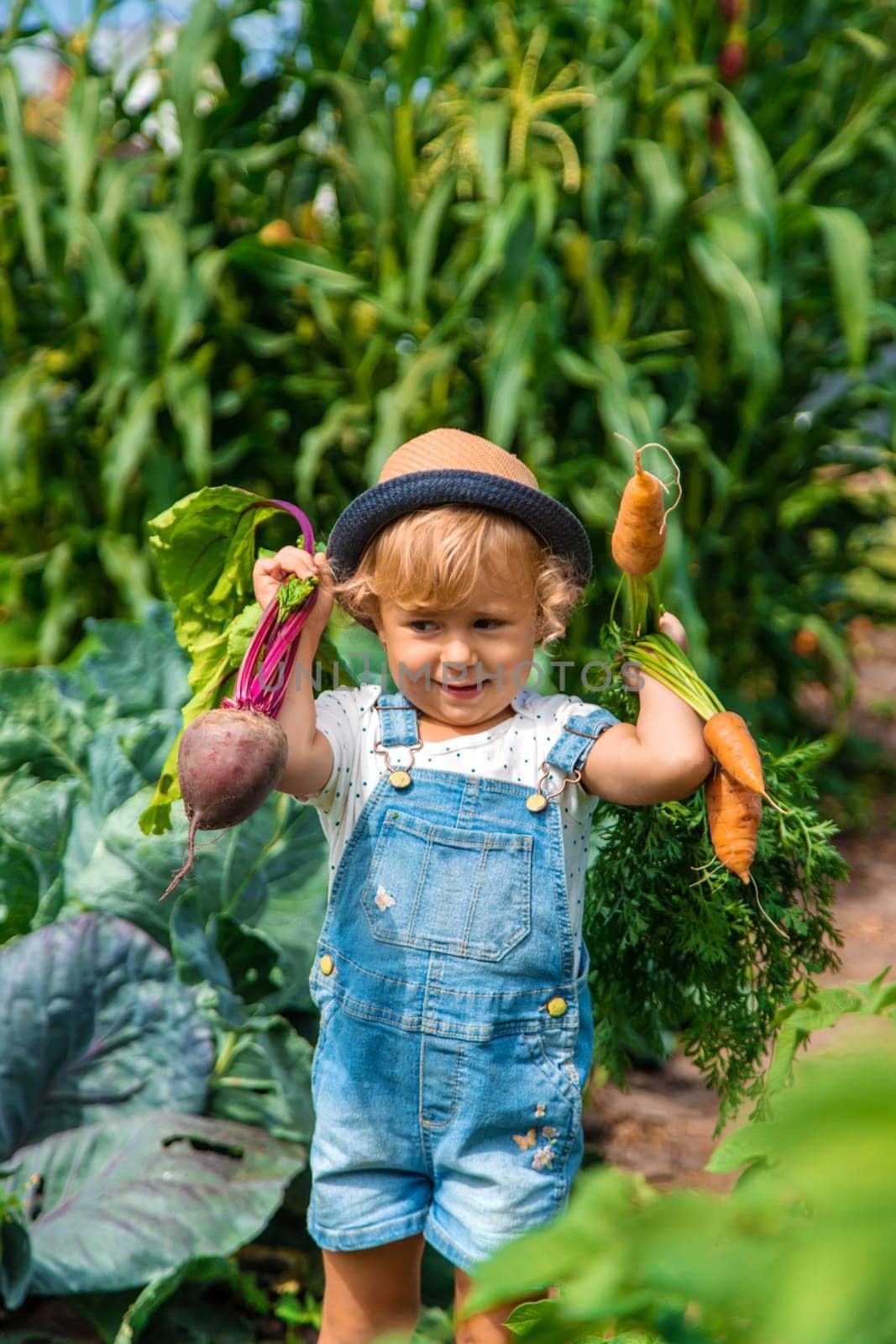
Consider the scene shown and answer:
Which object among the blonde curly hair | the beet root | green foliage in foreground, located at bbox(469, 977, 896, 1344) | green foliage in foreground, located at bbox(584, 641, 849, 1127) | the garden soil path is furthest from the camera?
the garden soil path

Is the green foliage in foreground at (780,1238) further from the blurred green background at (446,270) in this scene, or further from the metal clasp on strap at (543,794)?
the blurred green background at (446,270)

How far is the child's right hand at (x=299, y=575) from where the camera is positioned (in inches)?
50.9

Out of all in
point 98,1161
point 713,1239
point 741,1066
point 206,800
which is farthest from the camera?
point 98,1161

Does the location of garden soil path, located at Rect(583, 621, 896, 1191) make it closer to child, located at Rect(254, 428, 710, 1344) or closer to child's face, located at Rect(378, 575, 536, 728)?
child, located at Rect(254, 428, 710, 1344)

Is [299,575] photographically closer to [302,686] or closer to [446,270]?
[302,686]

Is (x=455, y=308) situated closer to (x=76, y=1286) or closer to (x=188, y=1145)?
(x=188, y=1145)

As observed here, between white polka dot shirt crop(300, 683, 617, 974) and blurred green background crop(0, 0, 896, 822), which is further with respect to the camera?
blurred green background crop(0, 0, 896, 822)

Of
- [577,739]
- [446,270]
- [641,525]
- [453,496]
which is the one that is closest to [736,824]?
[577,739]

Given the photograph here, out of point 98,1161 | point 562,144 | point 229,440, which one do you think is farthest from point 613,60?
point 98,1161

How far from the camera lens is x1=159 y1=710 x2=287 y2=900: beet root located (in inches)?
44.7

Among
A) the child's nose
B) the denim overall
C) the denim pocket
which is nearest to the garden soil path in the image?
the denim overall

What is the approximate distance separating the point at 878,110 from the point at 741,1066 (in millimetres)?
2586

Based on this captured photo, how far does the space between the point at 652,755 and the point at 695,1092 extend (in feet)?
4.70

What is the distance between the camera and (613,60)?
114 inches
